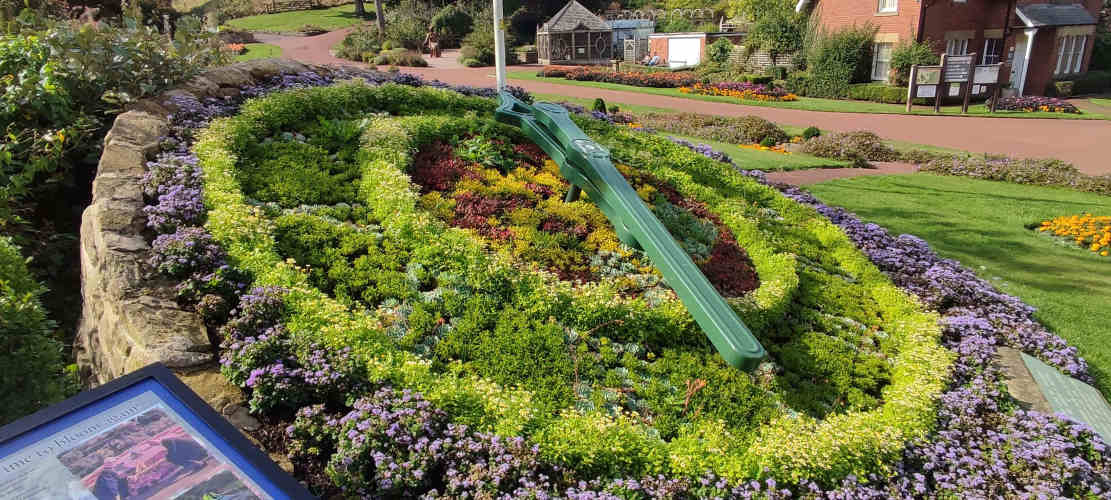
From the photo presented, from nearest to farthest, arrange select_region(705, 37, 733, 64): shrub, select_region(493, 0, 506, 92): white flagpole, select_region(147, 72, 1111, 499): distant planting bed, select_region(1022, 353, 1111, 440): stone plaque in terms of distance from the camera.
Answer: select_region(147, 72, 1111, 499): distant planting bed
select_region(1022, 353, 1111, 440): stone plaque
select_region(493, 0, 506, 92): white flagpole
select_region(705, 37, 733, 64): shrub

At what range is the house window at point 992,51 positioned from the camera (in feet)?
84.1

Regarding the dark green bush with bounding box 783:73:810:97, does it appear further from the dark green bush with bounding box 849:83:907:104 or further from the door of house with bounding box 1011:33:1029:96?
the door of house with bounding box 1011:33:1029:96

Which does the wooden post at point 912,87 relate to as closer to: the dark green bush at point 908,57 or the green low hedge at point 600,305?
the dark green bush at point 908,57

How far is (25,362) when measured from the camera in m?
3.27

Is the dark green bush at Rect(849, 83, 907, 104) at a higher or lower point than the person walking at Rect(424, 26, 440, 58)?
lower

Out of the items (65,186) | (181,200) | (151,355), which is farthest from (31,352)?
(65,186)

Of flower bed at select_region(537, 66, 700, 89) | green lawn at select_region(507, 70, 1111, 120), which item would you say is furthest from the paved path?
flower bed at select_region(537, 66, 700, 89)

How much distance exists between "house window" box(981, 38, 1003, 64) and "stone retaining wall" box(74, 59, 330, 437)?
29.7 meters

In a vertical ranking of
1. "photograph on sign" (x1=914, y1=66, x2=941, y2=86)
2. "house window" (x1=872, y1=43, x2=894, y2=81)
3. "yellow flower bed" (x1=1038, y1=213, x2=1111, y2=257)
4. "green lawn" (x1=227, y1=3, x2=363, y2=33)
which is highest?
"green lawn" (x1=227, y1=3, x2=363, y2=33)

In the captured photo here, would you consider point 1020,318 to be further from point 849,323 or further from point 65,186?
point 65,186

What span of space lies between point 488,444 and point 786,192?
6458 millimetres

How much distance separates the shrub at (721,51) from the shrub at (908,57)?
7.98 meters

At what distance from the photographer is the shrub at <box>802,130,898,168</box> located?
1341 cm

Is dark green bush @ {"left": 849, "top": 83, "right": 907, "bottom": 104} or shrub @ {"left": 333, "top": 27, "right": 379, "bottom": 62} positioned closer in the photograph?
dark green bush @ {"left": 849, "top": 83, "right": 907, "bottom": 104}
